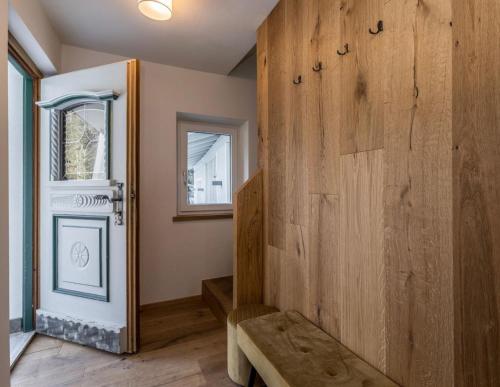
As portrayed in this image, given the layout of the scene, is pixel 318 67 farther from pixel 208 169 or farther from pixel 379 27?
pixel 208 169

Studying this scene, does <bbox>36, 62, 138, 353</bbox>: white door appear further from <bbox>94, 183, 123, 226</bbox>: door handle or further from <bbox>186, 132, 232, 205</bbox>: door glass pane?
<bbox>186, 132, 232, 205</bbox>: door glass pane

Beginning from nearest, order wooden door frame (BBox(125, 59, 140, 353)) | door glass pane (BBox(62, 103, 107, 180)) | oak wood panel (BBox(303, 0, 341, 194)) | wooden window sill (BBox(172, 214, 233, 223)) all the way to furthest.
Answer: oak wood panel (BBox(303, 0, 341, 194)), wooden door frame (BBox(125, 59, 140, 353)), door glass pane (BBox(62, 103, 107, 180)), wooden window sill (BBox(172, 214, 233, 223))

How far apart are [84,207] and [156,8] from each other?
1339 millimetres

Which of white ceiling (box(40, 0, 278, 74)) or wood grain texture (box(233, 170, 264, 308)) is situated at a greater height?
white ceiling (box(40, 0, 278, 74))

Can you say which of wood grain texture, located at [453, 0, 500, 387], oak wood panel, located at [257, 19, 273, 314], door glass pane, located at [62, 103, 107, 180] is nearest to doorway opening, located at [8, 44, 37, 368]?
door glass pane, located at [62, 103, 107, 180]

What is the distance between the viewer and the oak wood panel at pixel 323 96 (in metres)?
1.16

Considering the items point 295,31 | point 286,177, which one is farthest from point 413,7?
point 286,177

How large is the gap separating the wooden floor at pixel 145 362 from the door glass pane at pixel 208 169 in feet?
4.10

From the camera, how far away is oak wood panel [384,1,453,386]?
76cm

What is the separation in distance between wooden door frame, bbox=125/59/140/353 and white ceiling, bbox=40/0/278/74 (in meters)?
0.37

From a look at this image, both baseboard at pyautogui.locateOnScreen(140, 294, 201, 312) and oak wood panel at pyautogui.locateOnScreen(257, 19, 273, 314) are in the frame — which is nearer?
oak wood panel at pyautogui.locateOnScreen(257, 19, 273, 314)

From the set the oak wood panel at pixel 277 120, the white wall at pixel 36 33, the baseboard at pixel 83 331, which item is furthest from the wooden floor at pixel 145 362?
the white wall at pixel 36 33

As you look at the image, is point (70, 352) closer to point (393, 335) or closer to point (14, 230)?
point (14, 230)

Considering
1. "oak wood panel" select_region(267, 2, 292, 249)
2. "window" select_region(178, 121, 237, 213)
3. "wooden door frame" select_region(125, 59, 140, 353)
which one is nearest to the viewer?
"oak wood panel" select_region(267, 2, 292, 249)
